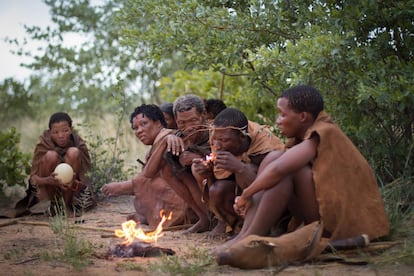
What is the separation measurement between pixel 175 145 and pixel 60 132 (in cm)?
191

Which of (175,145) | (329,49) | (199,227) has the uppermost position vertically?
(329,49)

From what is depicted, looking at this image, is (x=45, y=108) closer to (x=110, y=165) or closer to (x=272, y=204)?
(x=110, y=165)

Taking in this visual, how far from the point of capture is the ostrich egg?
683cm

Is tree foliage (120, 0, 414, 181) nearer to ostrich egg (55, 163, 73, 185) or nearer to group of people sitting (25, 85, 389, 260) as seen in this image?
group of people sitting (25, 85, 389, 260)

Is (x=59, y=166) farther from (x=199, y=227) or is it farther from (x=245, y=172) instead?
(x=245, y=172)

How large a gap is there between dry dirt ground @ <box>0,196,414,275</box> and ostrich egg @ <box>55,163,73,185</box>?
552 mm

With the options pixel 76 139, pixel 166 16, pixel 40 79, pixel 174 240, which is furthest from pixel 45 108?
→ pixel 174 240

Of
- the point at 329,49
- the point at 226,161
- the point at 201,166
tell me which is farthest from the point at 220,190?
the point at 329,49

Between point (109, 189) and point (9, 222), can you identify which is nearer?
point (109, 189)

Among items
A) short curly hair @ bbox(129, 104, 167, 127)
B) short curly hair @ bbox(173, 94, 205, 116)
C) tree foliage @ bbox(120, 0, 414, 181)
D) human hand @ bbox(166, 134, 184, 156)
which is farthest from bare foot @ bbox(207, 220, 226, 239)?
tree foliage @ bbox(120, 0, 414, 181)

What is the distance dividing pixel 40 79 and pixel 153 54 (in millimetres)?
Answer: 7958

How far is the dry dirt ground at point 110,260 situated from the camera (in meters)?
4.09

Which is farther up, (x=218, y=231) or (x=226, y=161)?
(x=226, y=161)

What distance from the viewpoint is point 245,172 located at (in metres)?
4.84
